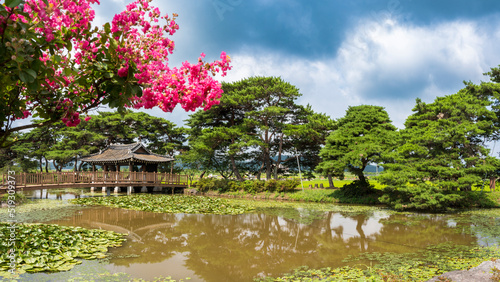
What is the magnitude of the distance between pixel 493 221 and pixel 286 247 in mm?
7648

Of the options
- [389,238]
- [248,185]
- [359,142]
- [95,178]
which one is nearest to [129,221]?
[389,238]

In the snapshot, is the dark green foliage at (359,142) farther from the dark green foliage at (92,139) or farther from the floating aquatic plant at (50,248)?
the dark green foliage at (92,139)

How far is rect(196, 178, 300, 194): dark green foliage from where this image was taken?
59.3 ft

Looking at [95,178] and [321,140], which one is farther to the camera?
[321,140]

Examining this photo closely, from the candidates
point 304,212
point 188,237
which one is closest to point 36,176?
point 188,237

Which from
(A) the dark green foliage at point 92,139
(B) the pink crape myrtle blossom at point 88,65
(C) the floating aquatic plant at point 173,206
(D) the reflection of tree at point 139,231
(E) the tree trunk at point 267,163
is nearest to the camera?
(B) the pink crape myrtle blossom at point 88,65

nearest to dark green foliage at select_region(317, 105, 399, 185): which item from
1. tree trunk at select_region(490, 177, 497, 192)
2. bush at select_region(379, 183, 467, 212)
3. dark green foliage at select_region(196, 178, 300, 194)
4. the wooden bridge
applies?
bush at select_region(379, 183, 467, 212)

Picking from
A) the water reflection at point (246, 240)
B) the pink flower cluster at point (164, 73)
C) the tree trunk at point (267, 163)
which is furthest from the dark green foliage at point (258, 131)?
the pink flower cluster at point (164, 73)

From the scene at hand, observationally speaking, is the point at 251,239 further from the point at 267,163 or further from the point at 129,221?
the point at 267,163

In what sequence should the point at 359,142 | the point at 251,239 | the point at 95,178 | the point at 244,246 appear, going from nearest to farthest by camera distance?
1. the point at 244,246
2. the point at 251,239
3. the point at 359,142
4. the point at 95,178

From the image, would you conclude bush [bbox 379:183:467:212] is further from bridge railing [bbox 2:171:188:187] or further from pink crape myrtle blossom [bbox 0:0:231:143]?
bridge railing [bbox 2:171:188:187]

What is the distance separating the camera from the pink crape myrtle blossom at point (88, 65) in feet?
6.00

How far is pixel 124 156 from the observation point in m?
20.3

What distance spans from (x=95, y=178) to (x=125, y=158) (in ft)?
9.21
